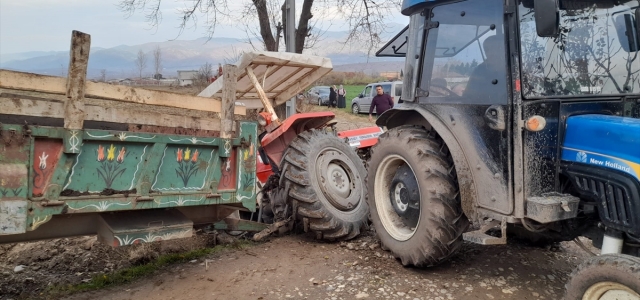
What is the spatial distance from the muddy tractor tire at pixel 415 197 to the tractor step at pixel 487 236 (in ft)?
0.55

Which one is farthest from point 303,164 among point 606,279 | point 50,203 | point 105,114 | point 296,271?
point 606,279

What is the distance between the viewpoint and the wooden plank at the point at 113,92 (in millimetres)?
3180

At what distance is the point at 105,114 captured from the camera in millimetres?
3516

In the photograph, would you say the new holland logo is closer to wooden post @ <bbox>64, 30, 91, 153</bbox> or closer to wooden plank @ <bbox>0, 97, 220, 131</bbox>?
wooden plank @ <bbox>0, 97, 220, 131</bbox>

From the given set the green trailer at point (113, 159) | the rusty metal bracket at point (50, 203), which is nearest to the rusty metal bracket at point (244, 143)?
the green trailer at point (113, 159)

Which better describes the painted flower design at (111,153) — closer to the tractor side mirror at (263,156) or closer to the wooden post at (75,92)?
the wooden post at (75,92)

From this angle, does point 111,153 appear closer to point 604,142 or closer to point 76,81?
point 76,81

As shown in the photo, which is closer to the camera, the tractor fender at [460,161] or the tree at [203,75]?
the tractor fender at [460,161]

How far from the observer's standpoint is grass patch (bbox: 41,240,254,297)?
408 cm

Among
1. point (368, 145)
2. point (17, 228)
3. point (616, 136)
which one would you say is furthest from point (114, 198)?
point (368, 145)

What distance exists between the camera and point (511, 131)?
3480 mm

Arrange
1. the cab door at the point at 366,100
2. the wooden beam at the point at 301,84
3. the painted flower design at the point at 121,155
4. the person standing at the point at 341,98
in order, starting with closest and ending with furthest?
the painted flower design at the point at 121,155 < the wooden beam at the point at 301,84 < the cab door at the point at 366,100 < the person standing at the point at 341,98

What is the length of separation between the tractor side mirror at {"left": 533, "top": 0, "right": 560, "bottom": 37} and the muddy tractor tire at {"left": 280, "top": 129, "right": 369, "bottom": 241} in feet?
8.91

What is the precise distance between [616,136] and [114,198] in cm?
331
